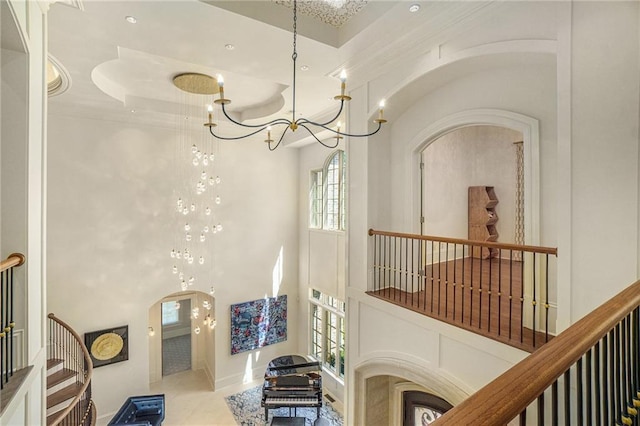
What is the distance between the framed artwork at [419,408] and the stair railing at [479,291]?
1606mm

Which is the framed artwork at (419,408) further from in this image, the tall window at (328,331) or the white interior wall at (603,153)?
the white interior wall at (603,153)

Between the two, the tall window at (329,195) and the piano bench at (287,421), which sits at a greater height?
the tall window at (329,195)

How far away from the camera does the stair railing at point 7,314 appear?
6.63ft

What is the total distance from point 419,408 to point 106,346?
6.04 metres

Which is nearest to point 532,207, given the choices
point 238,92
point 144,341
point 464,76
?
point 464,76

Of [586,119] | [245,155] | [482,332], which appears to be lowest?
[482,332]

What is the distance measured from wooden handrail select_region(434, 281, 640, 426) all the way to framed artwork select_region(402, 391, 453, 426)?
405 cm

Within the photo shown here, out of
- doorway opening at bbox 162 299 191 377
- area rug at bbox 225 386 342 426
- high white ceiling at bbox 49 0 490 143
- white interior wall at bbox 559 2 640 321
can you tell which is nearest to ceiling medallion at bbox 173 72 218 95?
high white ceiling at bbox 49 0 490 143

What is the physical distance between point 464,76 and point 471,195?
3659 millimetres

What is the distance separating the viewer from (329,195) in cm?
802

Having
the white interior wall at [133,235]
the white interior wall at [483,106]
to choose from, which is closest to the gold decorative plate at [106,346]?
the white interior wall at [133,235]

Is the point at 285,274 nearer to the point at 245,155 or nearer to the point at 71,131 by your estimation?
the point at 245,155

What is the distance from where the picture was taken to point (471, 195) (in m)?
6.76

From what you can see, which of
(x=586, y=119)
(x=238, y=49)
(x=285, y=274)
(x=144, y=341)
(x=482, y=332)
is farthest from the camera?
(x=285, y=274)
